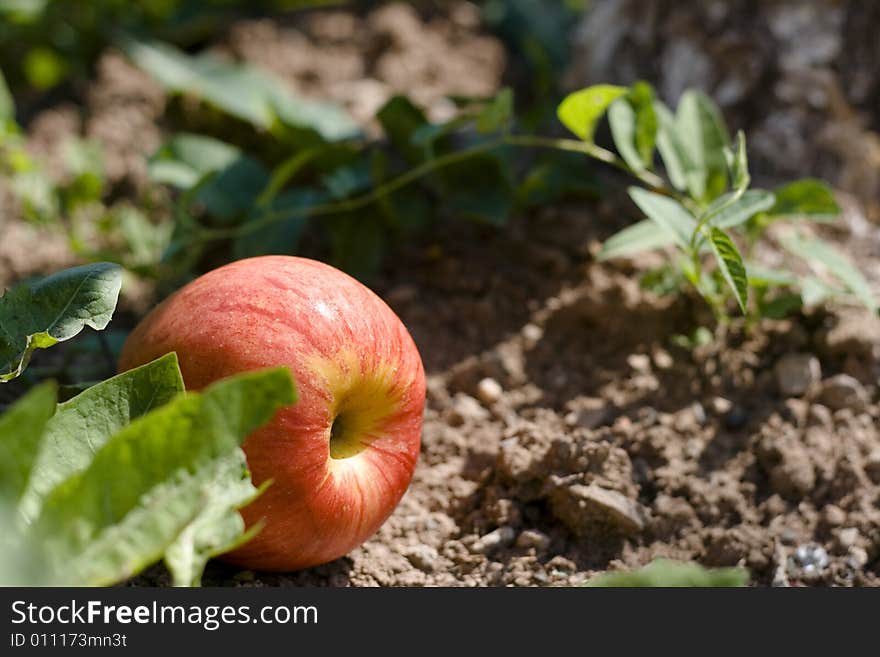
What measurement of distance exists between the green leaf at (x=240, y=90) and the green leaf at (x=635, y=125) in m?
0.73

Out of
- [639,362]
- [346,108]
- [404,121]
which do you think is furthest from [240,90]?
[639,362]

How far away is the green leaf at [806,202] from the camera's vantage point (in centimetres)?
204

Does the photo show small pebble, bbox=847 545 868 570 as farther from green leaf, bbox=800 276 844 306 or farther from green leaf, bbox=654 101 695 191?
green leaf, bbox=654 101 695 191

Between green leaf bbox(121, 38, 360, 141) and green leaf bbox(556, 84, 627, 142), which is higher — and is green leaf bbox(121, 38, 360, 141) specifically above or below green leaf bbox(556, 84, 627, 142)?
below

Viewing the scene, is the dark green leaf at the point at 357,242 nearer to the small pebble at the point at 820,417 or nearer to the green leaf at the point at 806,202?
the green leaf at the point at 806,202

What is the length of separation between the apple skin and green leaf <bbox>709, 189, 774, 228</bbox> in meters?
0.58

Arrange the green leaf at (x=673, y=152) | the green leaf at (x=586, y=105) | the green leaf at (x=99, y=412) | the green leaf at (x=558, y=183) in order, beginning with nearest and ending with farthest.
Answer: the green leaf at (x=99, y=412) < the green leaf at (x=586, y=105) < the green leaf at (x=673, y=152) < the green leaf at (x=558, y=183)

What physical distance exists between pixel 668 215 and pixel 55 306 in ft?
3.39

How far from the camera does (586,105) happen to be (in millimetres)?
1933

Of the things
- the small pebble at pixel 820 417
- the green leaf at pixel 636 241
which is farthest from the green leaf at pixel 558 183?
the small pebble at pixel 820 417

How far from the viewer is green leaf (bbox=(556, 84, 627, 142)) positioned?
187 centimetres

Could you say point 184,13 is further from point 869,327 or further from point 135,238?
point 869,327

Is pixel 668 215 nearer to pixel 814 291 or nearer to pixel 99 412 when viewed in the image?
pixel 814 291

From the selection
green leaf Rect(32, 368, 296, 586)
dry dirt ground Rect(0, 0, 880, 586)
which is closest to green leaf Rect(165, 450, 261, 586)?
green leaf Rect(32, 368, 296, 586)
